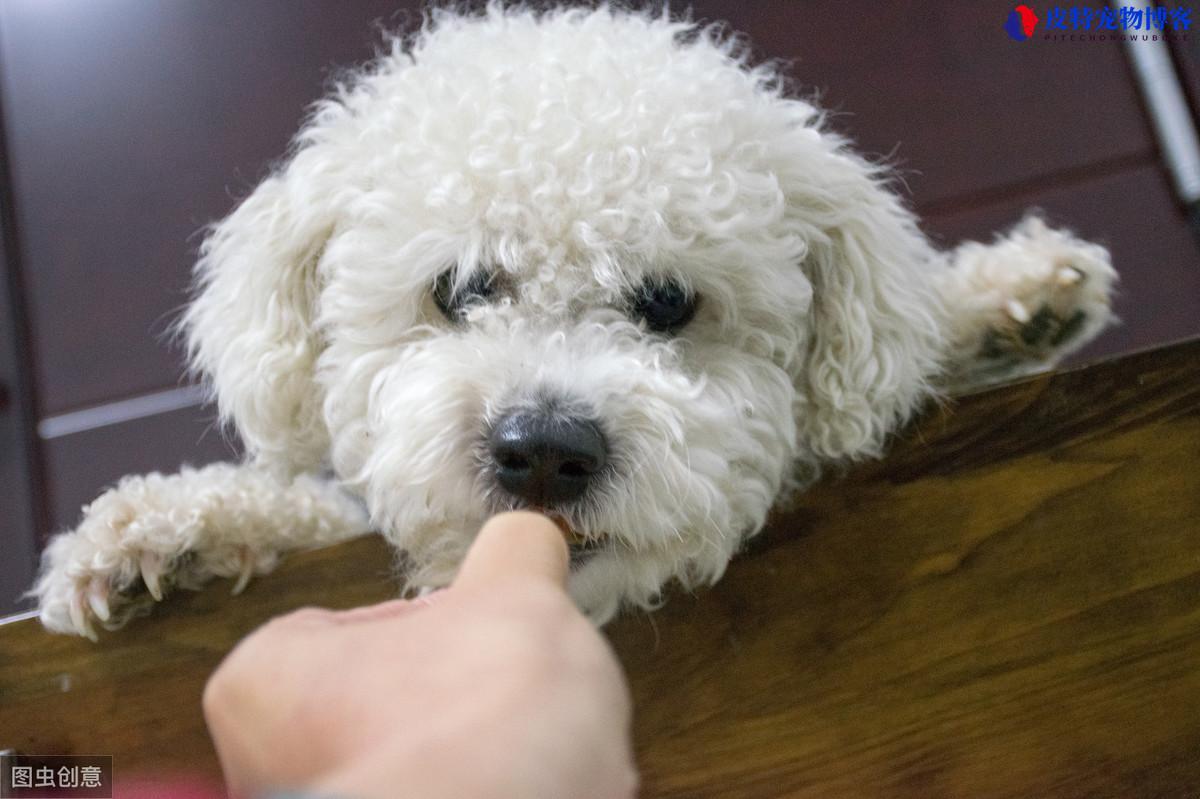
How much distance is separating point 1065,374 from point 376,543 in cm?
64

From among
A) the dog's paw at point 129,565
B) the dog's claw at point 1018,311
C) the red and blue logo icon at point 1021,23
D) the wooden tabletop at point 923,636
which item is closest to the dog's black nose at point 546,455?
the wooden tabletop at point 923,636

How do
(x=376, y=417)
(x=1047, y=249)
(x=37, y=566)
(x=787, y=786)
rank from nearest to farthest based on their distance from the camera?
(x=787, y=786) < (x=376, y=417) < (x=1047, y=249) < (x=37, y=566)

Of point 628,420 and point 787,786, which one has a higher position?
point 628,420

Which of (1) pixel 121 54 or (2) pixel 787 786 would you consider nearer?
(2) pixel 787 786

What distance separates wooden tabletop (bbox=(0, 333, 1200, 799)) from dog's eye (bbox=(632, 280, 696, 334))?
25 centimetres

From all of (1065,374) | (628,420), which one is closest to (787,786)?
(628,420)

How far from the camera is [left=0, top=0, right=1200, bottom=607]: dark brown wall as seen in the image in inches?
60.3

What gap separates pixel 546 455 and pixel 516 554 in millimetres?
326

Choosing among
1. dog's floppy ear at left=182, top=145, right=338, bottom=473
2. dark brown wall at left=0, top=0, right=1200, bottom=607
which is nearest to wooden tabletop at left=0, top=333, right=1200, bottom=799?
dog's floppy ear at left=182, top=145, right=338, bottom=473

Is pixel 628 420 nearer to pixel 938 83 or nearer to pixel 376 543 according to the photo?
pixel 376 543

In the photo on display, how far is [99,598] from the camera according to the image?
76cm

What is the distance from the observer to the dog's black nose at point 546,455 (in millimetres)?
722

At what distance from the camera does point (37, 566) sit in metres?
1.50

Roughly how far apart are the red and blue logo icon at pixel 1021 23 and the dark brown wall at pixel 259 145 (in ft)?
0.06
